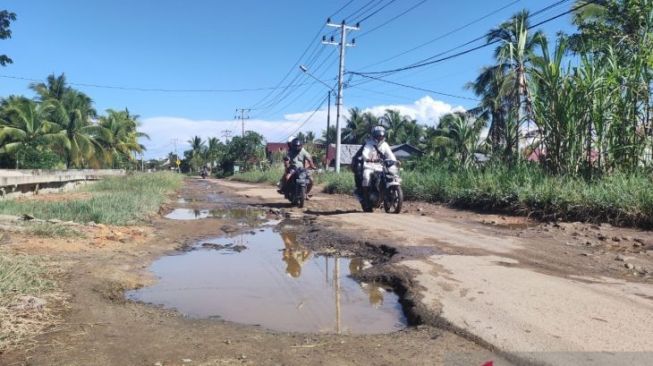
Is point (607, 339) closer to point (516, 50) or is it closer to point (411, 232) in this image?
point (411, 232)

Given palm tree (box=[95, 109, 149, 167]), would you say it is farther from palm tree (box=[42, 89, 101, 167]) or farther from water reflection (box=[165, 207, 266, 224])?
water reflection (box=[165, 207, 266, 224])

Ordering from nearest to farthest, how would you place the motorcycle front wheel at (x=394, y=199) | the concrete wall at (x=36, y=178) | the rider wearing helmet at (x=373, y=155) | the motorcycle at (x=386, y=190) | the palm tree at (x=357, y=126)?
the motorcycle at (x=386, y=190)
the motorcycle front wheel at (x=394, y=199)
the rider wearing helmet at (x=373, y=155)
the concrete wall at (x=36, y=178)
the palm tree at (x=357, y=126)

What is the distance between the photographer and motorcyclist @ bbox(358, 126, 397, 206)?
34.1 ft

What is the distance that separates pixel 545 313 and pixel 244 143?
59.1 meters

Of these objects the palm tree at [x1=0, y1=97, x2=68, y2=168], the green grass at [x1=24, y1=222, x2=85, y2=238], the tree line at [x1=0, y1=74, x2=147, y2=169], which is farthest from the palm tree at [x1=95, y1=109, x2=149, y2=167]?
the green grass at [x1=24, y1=222, x2=85, y2=238]

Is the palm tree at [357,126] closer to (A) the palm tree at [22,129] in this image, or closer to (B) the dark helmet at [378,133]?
(A) the palm tree at [22,129]

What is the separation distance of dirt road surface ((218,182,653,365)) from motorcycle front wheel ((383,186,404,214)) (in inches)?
69.9

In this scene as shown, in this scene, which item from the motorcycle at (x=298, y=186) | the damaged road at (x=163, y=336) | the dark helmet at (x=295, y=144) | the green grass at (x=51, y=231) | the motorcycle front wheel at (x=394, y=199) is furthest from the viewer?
the dark helmet at (x=295, y=144)

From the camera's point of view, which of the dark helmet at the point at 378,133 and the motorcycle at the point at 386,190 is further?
the dark helmet at the point at 378,133

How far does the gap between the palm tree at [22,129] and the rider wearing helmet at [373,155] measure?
28.4 metres

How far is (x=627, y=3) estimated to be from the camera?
13.4 metres

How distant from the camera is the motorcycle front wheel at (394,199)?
10.3 m

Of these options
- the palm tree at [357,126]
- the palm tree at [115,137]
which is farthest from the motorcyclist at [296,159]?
the palm tree at [357,126]

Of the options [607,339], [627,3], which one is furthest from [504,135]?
[607,339]
